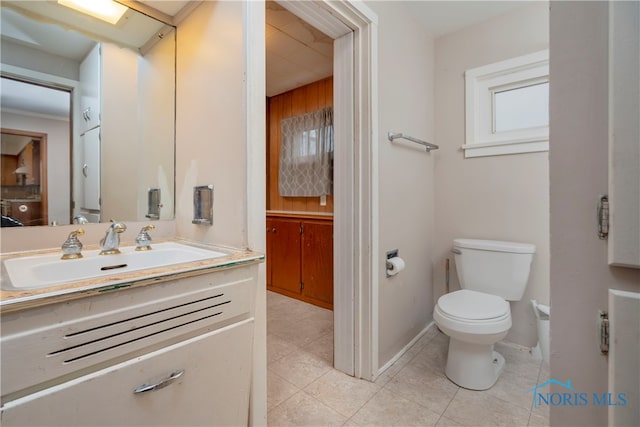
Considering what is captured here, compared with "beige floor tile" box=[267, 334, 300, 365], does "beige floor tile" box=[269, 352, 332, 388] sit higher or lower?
lower

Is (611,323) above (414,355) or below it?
above

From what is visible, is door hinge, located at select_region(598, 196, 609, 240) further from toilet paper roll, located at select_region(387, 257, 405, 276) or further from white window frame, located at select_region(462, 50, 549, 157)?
white window frame, located at select_region(462, 50, 549, 157)

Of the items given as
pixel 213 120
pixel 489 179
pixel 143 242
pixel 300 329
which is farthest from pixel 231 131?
pixel 489 179

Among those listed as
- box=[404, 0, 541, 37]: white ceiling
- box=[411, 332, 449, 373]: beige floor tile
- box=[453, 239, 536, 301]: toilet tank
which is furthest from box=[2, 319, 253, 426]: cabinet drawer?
box=[404, 0, 541, 37]: white ceiling

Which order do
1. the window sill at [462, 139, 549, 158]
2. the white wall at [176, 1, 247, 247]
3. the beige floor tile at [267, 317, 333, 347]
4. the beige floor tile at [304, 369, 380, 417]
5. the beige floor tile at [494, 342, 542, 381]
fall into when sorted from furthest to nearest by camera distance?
the beige floor tile at [267, 317, 333, 347], the window sill at [462, 139, 549, 158], the beige floor tile at [494, 342, 542, 381], the beige floor tile at [304, 369, 380, 417], the white wall at [176, 1, 247, 247]

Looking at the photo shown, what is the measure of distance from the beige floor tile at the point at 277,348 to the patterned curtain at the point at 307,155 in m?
1.39

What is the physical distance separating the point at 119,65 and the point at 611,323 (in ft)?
6.14

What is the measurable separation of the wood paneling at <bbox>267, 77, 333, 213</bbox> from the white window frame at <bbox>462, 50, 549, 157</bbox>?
1.27m

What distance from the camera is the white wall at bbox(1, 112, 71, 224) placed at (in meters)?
1.14

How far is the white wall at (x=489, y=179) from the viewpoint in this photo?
191 cm

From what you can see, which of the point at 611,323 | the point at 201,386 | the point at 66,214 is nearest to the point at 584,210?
the point at 611,323

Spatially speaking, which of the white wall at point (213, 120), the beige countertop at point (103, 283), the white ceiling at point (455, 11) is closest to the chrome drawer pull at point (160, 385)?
the beige countertop at point (103, 283)

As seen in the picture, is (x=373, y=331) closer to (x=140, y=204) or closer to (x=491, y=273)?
(x=491, y=273)

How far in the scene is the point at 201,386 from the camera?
86 centimetres
